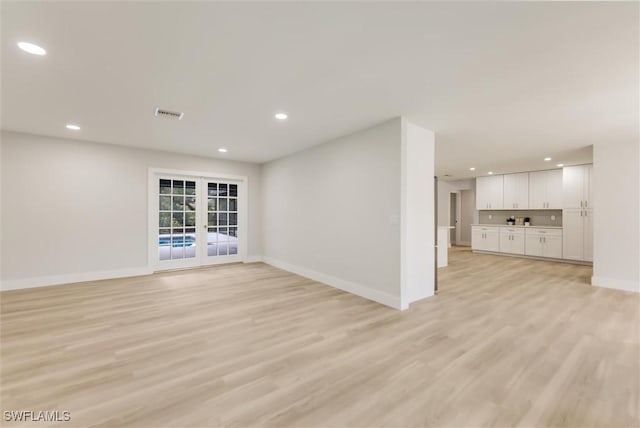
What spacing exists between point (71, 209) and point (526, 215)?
38.2 feet

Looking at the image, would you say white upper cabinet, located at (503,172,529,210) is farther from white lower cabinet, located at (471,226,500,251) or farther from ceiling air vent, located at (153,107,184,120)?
ceiling air vent, located at (153,107,184,120)

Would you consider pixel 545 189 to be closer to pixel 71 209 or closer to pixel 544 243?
pixel 544 243

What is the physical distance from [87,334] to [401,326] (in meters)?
3.40

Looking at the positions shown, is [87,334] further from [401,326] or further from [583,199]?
[583,199]

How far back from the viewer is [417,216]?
3.90 metres

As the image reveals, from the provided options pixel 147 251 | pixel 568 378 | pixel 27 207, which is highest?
pixel 27 207

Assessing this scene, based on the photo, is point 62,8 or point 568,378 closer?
point 62,8

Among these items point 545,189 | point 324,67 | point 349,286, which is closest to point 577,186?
point 545,189

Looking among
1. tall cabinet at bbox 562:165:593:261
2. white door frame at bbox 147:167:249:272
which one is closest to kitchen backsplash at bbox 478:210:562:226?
tall cabinet at bbox 562:165:593:261

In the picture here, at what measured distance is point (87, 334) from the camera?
9.28ft

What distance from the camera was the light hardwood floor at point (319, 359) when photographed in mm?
1746

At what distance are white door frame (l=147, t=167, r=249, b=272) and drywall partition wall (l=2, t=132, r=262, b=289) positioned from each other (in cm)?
11

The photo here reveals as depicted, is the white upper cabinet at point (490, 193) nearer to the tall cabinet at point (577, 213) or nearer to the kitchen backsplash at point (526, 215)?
the kitchen backsplash at point (526, 215)

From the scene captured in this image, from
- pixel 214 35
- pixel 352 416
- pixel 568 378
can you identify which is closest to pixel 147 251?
pixel 214 35
